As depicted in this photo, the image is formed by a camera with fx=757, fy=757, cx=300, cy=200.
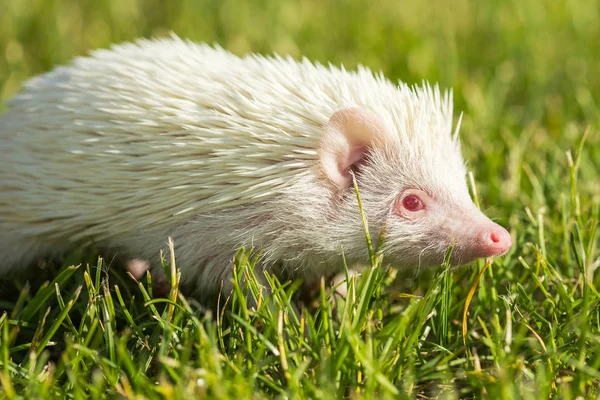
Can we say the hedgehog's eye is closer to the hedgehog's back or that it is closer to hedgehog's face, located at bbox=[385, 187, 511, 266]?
hedgehog's face, located at bbox=[385, 187, 511, 266]

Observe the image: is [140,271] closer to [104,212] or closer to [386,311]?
[104,212]

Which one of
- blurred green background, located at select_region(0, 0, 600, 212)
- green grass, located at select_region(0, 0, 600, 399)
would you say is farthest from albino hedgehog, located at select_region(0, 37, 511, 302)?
blurred green background, located at select_region(0, 0, 600, 212)

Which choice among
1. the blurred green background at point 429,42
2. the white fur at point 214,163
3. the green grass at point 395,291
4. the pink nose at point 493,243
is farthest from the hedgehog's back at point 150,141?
the blurred green background at point 429,42

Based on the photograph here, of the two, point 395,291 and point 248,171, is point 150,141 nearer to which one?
point 248,171

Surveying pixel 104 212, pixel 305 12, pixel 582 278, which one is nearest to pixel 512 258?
pixel 582 278

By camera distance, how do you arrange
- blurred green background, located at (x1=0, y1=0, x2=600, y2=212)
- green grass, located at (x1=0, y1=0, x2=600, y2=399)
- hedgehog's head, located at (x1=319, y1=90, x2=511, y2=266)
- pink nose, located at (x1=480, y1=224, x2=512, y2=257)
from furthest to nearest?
blurred green background, located at (x1=0, y1=0, x2=600, y2=212) < hedgehog's head, located at (x1=319, y1=90, x2=511, y2=266) < pink nose, located at (x1=480, y1=224, x2=512, y2=257) < green grass, located at (x1=0, y1=0, x2=600, y2=399)
